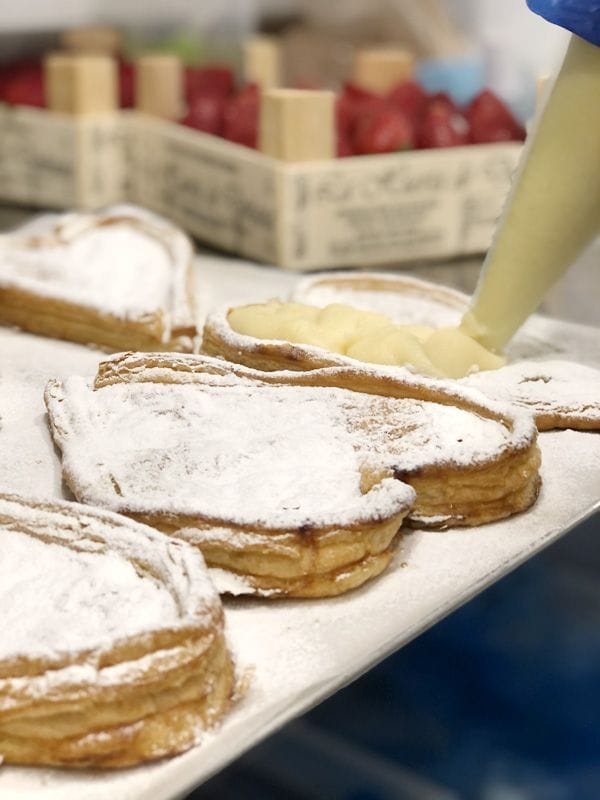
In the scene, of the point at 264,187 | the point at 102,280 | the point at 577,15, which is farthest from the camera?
the point at 264,187

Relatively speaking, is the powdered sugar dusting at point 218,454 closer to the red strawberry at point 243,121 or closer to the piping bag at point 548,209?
the piping bag at point 548,209

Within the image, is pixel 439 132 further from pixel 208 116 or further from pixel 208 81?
pixel 208 81

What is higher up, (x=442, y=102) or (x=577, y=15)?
(x=577, y=15)

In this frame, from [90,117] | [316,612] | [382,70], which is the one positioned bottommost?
[316,612]

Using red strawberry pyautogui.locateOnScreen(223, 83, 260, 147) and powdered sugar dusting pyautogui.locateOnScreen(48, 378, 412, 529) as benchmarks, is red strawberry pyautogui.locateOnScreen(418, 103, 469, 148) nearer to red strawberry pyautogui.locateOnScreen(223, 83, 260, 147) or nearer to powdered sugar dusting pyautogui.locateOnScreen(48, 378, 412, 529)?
red strawberry pyautogui.locateOnScreen(223, 83, 260, 147)

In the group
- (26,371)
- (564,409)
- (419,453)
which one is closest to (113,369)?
(26,371)

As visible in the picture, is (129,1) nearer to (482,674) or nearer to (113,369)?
(113,369)

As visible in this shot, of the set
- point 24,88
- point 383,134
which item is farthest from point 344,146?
point 24,88
